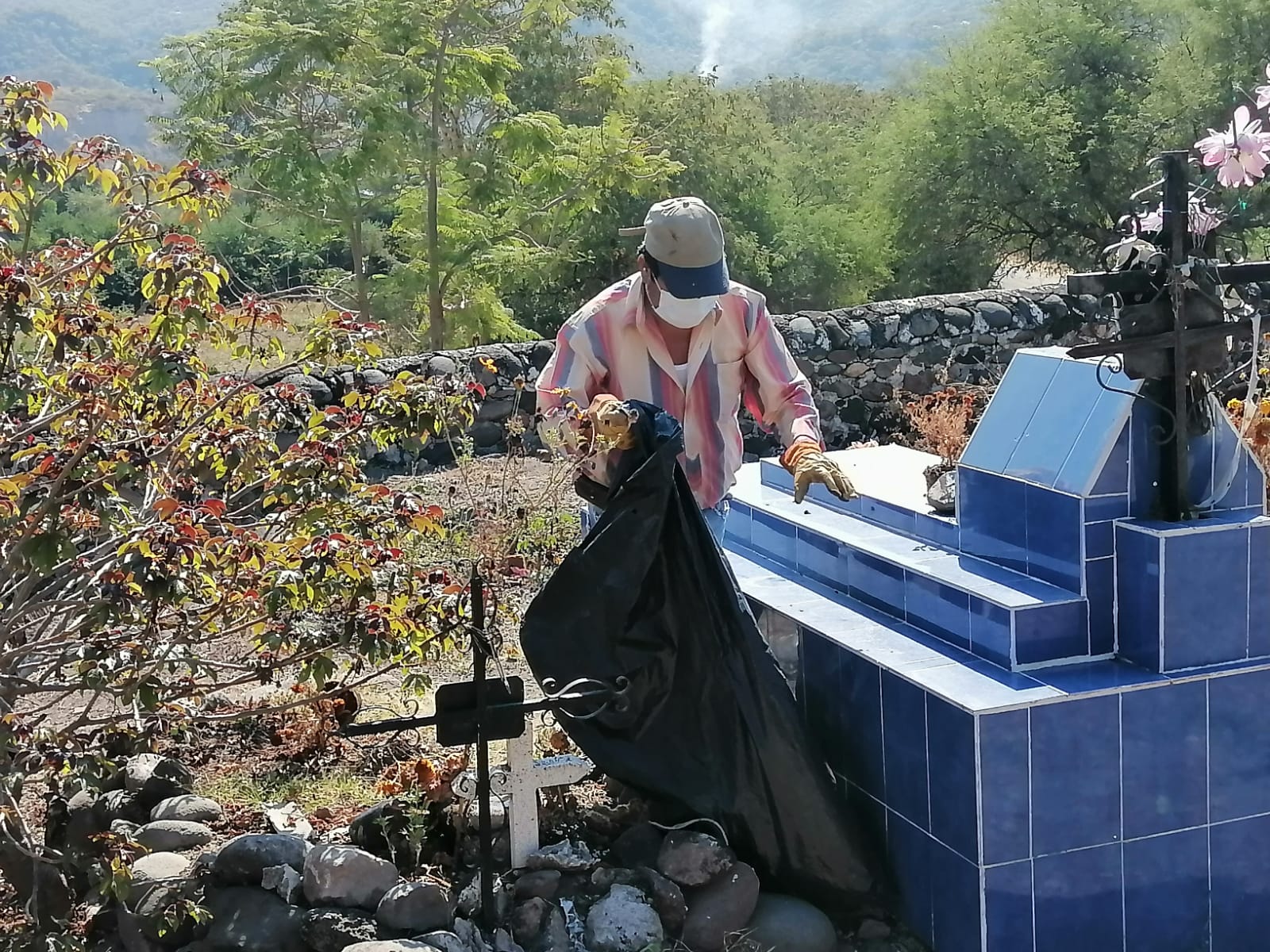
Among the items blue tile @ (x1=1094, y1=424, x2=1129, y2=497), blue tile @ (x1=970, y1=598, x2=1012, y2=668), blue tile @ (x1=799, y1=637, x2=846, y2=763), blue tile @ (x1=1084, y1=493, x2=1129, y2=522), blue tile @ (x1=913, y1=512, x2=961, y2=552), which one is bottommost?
blue tile @ (x1=799, y1=637, x2=846, y2=763)

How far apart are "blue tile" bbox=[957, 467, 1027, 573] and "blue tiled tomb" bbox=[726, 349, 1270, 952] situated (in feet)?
0.03

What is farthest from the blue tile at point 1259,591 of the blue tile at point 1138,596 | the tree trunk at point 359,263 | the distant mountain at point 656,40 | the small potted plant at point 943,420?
the distant mountain at point 656,40

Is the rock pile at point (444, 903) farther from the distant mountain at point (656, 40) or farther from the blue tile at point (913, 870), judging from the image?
the distant mountain at point (656, 40)

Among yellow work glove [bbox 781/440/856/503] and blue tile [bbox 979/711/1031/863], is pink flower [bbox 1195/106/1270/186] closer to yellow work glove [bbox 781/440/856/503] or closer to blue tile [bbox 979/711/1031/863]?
yellow work glove [bbox 781/440/856/503]

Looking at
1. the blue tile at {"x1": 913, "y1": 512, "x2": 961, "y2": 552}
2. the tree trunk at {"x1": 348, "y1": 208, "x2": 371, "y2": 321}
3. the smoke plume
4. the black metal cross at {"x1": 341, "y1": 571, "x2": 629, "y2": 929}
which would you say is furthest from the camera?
the smoke plume

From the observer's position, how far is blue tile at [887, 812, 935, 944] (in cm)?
339

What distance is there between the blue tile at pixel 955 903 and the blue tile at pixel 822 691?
1.53 feet

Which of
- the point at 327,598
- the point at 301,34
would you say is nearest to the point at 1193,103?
the point at 301,34

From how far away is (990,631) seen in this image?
3367 mm

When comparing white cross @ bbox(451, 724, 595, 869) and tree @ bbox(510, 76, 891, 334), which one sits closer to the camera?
white cross @ bbox(451, 724, 595, 869)

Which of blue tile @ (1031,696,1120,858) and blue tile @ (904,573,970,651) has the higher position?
blue tile @ (904,573,970,651)

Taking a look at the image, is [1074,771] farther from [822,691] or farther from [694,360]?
[694,360]

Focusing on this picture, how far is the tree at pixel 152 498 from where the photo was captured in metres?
2.86

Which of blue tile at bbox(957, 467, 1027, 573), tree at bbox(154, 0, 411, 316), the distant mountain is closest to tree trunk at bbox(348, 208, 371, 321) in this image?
tree at bbox(154, 0, 411, 316)
